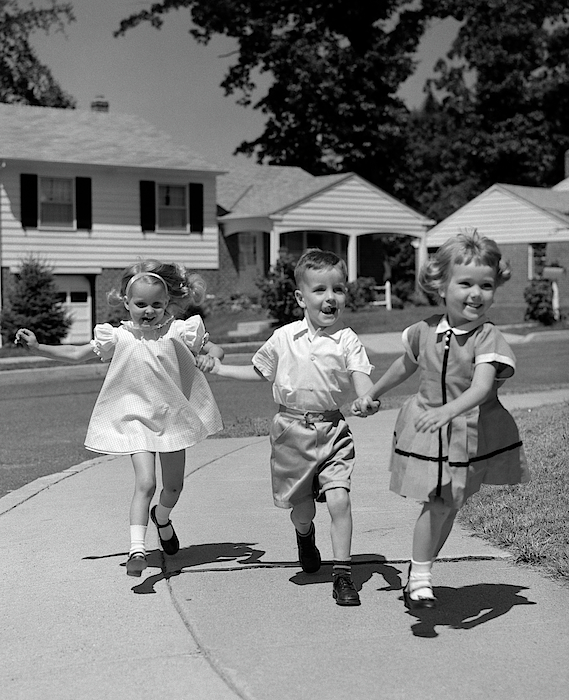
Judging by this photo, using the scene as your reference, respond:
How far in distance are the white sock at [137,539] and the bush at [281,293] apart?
23.5 metres

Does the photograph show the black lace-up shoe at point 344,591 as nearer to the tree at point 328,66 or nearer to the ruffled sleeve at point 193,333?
the ruffled sleeve at point 193,333

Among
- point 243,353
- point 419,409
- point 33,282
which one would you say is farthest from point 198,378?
point 33,282

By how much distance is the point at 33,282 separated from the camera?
26.0m

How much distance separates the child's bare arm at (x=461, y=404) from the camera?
4371 millimetres

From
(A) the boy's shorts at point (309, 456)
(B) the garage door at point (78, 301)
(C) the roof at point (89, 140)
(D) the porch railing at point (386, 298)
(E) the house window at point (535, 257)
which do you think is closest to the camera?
(A) the boy's shorts at point (309, 456)

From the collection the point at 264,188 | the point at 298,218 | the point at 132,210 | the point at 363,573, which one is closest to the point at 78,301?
the point at 132,210

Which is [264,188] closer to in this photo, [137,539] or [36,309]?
[36,309]

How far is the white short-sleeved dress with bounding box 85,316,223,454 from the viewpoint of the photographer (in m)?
5.51

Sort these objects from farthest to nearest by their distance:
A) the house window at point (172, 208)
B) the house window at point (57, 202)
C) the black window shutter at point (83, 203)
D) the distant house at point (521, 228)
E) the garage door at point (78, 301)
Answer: the distant house at point (521, 228) → the house window at point (172, 208) → the garage door at point (78, 301) → the black window shutter at point (83, 203) → the house window at point (57, 202)

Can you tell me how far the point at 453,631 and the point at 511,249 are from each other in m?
36.5

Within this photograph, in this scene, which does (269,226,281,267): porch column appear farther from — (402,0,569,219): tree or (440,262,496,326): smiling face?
(440,262,496,326): smiling face

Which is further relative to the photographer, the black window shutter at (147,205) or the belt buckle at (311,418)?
the black window shutter at (147,205)

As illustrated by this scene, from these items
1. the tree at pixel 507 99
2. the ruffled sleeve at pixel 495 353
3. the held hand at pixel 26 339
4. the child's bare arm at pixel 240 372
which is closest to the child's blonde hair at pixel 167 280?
the held hand at pixel 26 339

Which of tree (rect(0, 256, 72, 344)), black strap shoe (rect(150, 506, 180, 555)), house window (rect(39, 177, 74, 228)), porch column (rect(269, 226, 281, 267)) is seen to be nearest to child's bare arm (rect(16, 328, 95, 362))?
black strap shoe (rect(150, 506, 180, 555))
